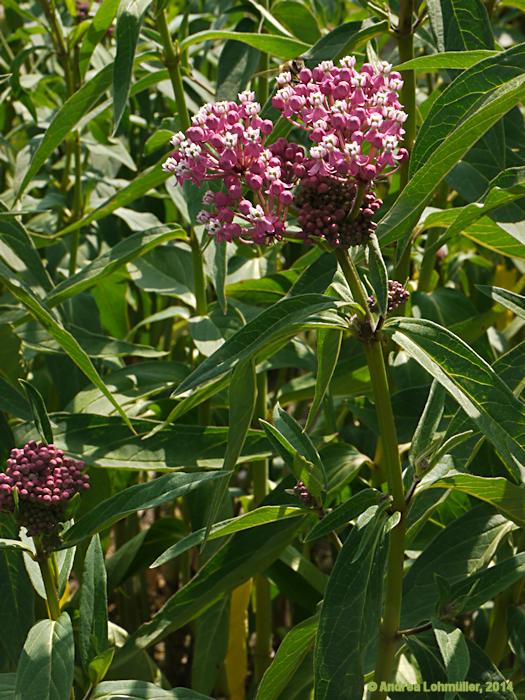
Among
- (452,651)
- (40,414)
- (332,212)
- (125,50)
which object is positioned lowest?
(452,651)

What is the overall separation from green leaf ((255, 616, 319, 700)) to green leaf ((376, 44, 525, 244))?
53 centimetres

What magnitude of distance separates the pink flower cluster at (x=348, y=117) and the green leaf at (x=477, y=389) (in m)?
0.18

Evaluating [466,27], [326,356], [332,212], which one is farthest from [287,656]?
[466,27]

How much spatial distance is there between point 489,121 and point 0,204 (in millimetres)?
845

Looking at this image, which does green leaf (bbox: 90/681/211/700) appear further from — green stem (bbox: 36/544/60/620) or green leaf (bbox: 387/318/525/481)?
green leaf (bbox: 387/318/525/481)

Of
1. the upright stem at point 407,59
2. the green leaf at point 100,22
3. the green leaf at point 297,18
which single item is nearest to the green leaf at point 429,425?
the upright stem at point 407,59

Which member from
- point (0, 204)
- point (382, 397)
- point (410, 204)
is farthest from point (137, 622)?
point (410, 204)

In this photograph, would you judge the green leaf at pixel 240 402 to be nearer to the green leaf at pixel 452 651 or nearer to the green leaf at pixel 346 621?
the green leaf at pixel 346 621

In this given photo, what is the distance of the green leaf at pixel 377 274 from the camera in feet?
3.45

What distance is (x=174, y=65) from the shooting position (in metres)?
1.66

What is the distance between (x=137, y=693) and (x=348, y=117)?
29.5 inches

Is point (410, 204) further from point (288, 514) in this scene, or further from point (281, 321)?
point (288, 514)

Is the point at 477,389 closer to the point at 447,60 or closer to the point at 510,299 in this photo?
the point at 510,299

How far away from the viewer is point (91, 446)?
1500mm
